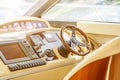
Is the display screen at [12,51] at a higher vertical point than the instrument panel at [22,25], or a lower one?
higher

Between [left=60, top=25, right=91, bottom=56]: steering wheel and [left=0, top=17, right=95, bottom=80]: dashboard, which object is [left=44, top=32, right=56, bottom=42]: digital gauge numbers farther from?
[left=60, top=25, right=91, bottom=56]: steering wheel

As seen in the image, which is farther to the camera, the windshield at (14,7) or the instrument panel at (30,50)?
the windshield at (14,7)

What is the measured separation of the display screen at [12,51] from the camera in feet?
6.55

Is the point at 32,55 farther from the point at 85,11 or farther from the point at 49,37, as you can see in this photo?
the point at 85,11

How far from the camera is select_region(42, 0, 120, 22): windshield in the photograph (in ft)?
11.0

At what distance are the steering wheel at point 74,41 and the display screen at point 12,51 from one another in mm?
373

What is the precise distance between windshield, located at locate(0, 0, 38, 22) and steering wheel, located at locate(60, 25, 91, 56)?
1.56m

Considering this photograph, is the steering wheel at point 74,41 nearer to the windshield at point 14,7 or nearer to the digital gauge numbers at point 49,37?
the digital gauge numbers at point 49,37

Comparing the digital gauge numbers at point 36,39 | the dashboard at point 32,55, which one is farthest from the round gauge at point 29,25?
the digital gauge numbers at point 36,39

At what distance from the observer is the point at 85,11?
3.70 meters

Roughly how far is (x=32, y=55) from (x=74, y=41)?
0.43 metres

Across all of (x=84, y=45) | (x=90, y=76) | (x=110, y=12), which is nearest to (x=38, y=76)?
(x=84, y=45)

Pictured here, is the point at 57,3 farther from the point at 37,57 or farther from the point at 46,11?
the point at 37,57

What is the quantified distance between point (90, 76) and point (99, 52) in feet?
0.54
